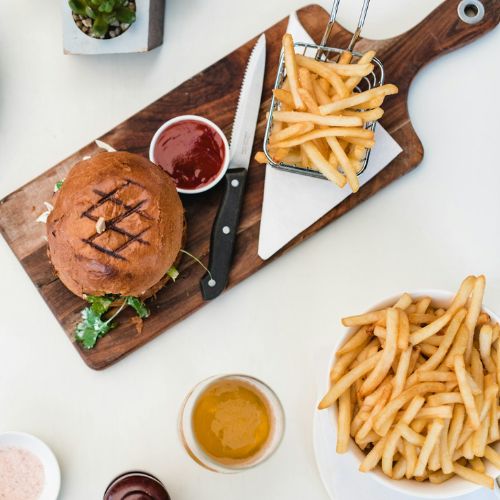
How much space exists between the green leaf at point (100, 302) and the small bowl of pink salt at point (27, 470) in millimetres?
504

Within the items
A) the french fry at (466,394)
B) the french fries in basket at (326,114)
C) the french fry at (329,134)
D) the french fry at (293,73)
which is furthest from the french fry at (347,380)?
the french fry at (293,73)

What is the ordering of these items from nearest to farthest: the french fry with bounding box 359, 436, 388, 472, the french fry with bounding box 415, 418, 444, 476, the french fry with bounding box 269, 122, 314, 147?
1. the french fry with bounding box 415, 418, 444, 476
2. the french fry with bounding box 359, 436, 388, 472
3. the french fry with bounding box 269, 122, 314, 147

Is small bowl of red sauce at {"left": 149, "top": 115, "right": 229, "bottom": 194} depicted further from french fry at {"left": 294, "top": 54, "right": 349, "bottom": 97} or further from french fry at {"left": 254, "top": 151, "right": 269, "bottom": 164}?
french fry at {"left": 294, "top": 54, "right": 349, "bottom": 97}

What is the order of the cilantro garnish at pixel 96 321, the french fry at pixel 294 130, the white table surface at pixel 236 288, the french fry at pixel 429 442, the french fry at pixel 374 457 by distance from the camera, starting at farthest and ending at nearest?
the white table surface at pixel 236 288 → the cilantro garnish at pixel 96 321 → the french fry at pixel 294 130 → the french fry at pixel 374 457 → the french fry at pixel 429 442

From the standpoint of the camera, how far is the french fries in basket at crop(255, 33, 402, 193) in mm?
2178

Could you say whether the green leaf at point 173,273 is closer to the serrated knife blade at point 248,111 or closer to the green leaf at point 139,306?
the green leaf at point 139,306

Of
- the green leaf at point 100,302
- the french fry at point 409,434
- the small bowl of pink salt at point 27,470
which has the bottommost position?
the french fry at point 409,434

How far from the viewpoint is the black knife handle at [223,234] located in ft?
8.16

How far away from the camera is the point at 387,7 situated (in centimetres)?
269

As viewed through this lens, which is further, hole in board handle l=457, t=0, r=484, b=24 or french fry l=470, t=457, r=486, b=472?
hole in board handle l=457, t=0, r=484, b=24

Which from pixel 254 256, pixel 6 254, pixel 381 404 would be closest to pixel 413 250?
pixel 254 256

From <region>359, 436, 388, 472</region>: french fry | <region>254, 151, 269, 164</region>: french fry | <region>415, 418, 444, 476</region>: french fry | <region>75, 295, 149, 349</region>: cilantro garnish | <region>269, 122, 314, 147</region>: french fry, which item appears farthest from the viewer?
<region>75, 295, 149, 349</region>: cilantro garnish

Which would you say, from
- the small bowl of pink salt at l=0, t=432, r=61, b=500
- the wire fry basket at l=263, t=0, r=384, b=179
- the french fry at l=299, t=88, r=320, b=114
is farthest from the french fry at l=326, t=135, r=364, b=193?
the small bowl of pink salt at l=0, t=432, r=61, b=500

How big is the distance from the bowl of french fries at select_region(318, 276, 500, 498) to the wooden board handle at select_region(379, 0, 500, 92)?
0.90 m
